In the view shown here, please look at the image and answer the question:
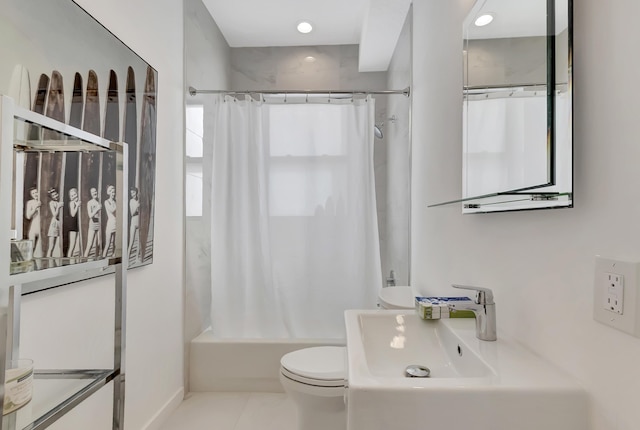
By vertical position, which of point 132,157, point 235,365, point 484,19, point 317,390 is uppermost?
point 484,19

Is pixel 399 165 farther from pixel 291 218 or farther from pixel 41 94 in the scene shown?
pixel 41 94

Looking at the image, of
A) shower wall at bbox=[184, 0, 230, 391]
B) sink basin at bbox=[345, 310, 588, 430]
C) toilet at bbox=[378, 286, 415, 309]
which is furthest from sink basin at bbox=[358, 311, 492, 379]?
shower wall at bbox=[184, 0, 230, 391]

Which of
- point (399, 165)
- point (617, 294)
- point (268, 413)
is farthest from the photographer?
point (399, 165)

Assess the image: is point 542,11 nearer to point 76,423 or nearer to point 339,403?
point 339,403

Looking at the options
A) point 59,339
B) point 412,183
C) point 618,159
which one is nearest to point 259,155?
point 412,183

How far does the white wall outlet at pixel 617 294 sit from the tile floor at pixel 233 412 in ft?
5.76

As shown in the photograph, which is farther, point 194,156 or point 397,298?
point 194,156

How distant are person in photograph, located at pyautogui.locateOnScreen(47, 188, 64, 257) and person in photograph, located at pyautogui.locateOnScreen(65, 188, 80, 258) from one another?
0.03 metres

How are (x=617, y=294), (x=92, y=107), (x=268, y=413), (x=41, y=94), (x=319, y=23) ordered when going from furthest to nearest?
1. (x=319, y=23)
2. (x=268, y=413)
3. (x=92, y=107)
4. (x=41, y=94)
5. (x=617, y=294)

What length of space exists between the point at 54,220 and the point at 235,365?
5.48 ft

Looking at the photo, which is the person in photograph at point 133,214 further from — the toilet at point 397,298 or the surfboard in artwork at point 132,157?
the toilet at point 397,298

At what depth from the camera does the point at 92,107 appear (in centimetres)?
136

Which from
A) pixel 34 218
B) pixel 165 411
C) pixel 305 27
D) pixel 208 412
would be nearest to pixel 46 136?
pixel 34 218

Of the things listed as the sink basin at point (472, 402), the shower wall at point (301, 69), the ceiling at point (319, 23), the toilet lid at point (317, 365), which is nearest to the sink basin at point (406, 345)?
the sink basin at point (472, 402)
